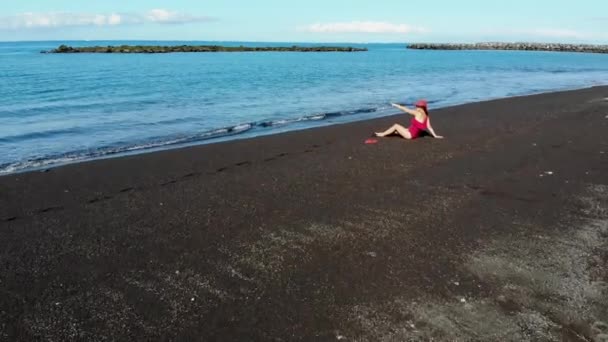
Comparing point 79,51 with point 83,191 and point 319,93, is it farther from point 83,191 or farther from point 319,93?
point 83,191

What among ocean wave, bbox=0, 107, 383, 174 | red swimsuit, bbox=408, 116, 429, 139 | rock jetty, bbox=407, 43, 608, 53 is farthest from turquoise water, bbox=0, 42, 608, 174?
rock jetty, bbox=407, 43, 608, 53

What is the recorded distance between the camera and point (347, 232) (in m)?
6.14

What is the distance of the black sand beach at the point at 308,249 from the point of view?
4.10m

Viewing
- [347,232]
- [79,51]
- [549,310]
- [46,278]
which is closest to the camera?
[549,310]

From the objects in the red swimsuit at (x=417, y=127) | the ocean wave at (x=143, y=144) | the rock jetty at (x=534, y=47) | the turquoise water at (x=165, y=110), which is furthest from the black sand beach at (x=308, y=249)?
the rock jetty at (x=534, y=47)

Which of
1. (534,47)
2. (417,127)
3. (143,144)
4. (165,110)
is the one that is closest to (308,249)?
(417,127)

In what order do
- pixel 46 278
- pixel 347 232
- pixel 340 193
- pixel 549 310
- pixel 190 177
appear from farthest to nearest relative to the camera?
pixel 190 177
pixel 340 193
pixel 347 232
pixel 46 278
pixel 549 310

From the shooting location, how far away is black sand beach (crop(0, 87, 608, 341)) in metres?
4.10

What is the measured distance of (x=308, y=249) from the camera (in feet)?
18.3

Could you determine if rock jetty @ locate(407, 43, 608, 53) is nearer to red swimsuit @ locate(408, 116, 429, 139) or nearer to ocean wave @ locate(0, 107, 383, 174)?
ocean wave @ locate(0, 107, 383, 174)

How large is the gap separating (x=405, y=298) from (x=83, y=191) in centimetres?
584

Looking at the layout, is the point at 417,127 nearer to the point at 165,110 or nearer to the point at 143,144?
the point at 143,144

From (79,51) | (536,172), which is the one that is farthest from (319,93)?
(79,51)

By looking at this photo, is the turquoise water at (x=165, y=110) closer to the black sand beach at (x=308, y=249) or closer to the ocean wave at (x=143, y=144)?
the ocean wave at (x=143, y=144)
